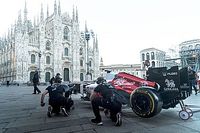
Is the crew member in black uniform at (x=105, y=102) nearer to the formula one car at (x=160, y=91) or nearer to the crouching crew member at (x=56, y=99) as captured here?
the formula one car at (x=160, y=91)

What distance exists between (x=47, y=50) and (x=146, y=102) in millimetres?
46099

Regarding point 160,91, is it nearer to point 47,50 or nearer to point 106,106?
point 106,106

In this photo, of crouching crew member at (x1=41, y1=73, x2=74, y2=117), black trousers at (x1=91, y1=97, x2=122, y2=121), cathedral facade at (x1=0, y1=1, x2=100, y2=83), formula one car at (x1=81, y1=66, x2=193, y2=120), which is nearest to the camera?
black trousers at (x1=91, y1=97, x2=122, y2=121)

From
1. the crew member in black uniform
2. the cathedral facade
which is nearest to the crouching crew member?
the crew member in black uniform

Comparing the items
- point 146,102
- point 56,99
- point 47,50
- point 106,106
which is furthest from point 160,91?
point 47,50

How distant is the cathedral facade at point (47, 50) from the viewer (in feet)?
144

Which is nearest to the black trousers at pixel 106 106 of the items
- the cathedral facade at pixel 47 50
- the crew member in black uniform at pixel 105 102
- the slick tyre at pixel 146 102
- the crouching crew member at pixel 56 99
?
the crew member in black uniform at pixel 105 102

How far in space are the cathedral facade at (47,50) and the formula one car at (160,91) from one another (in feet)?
114

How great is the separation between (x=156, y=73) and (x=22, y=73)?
41674 mm

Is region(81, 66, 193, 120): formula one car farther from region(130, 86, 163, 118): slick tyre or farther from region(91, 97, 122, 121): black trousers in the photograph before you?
region(91, 97, 122, 121): black trousers

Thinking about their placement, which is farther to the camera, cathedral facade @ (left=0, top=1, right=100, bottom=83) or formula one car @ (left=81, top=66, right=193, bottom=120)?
cathedral facade @ (left=0, top=1, right=100, bottom=83)

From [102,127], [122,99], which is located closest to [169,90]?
[122,99]

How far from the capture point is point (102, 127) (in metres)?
4.47

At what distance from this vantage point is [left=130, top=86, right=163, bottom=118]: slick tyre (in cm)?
489
